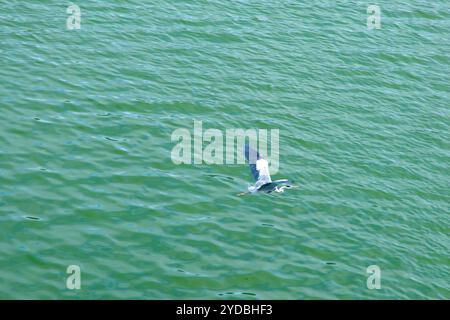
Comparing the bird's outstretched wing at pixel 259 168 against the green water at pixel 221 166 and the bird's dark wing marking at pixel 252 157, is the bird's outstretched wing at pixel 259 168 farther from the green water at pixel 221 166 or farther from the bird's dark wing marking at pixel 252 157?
the green water at pixel 221 166

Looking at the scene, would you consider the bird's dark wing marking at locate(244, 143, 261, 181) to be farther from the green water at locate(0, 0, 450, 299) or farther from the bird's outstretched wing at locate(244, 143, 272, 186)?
the green water at locate(0, 0, 450, 299)

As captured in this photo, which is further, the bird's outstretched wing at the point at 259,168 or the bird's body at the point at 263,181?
the bird's outstretched wing at the point at 259,168

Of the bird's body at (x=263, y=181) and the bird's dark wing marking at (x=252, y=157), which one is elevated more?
the bird's dark wing marking at (x=252, y=157)

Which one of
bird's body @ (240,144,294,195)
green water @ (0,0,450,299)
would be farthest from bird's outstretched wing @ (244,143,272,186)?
green water @ (0,0,450,299)

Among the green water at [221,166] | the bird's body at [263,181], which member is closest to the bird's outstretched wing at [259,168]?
the bird's body at [263,181]

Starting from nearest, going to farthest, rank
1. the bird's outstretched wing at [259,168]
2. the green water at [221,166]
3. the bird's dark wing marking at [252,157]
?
the green water at [221,166] → the bird's outstretched wing at [259,168] → the bird's dark wing marking at [252,157]
